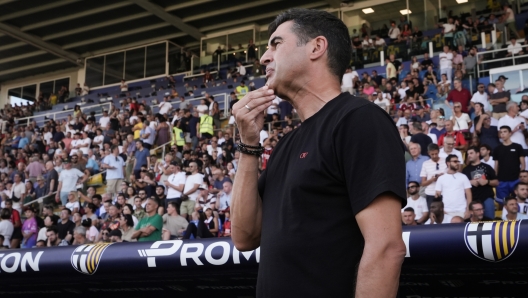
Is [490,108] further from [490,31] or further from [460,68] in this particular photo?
[490,31]

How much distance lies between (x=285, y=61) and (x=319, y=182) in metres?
0.51

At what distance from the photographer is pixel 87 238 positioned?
10.8 metres

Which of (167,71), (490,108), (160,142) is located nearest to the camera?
(490,108)

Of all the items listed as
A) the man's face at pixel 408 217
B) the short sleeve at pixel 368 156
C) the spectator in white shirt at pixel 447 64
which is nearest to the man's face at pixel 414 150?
the man's face at pixel 408 217

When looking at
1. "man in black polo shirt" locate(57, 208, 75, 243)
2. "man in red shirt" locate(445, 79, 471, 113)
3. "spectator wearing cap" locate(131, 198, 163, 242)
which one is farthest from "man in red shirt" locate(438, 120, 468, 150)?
"man in black polo shirt" locate(57, 208, 75, 243)

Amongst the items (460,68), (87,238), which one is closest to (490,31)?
(460,68)

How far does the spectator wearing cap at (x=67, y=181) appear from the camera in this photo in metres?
14.4

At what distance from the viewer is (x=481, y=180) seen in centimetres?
842

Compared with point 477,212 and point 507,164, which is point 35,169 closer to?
point 507,164

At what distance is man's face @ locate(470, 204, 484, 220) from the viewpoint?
7.41m

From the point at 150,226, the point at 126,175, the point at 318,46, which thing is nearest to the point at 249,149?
the point at 318,46

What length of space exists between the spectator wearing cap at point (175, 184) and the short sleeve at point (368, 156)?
31.1ft

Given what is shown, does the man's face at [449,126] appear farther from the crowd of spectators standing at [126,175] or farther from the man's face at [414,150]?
the crowd of spectators standing at [126,175]

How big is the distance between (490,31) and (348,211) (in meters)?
17.2
